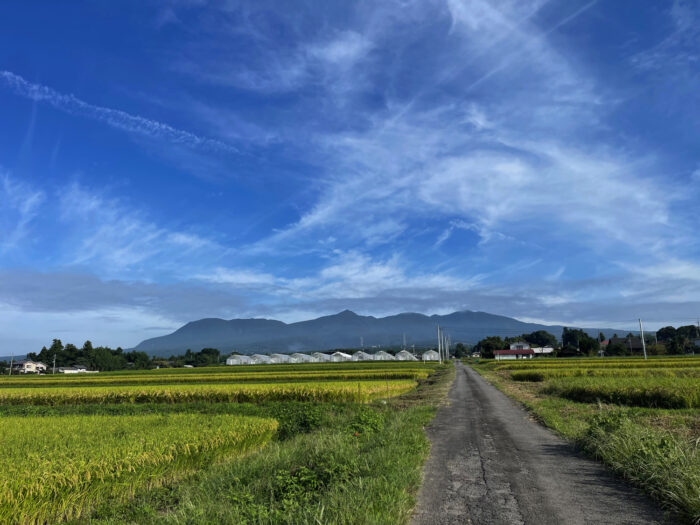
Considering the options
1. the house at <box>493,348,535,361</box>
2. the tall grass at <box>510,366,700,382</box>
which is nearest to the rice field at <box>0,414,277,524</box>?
the tall grass at <box>510,366,700,382</box>

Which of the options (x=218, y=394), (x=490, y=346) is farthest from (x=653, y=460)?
(x=490, y=346)

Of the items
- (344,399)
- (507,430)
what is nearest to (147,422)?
(507,430)

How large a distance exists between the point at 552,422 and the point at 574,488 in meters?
8.74

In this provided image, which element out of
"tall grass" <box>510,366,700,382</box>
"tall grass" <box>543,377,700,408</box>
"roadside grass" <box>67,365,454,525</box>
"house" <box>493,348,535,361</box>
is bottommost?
"house" <box>493,348,535,361</box>

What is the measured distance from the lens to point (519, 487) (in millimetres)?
8227

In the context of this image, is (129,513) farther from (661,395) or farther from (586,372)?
(586,372)

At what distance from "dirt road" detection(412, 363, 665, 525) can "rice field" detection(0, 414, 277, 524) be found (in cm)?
613

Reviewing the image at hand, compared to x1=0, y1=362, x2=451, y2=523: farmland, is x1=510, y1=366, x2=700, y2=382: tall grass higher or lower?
lower

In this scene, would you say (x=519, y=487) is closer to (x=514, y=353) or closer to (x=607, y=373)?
(x=607, y=373)

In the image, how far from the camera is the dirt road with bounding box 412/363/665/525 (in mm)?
6750

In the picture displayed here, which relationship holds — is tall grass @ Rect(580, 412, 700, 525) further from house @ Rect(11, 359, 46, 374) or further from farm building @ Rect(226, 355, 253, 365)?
house @ Rect(11, 359, 46, 374)

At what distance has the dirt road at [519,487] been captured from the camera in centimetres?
675

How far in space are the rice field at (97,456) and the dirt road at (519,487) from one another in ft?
20.1

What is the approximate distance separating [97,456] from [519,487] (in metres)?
8.78
